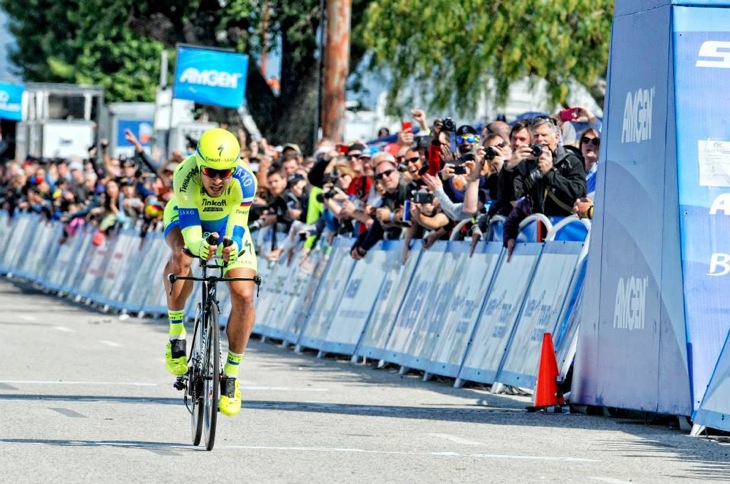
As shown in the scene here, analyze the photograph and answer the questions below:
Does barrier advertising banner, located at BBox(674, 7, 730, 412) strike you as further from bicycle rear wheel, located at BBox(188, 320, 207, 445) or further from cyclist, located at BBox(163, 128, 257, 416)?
bicycle rear wheel, located at BBox(188, 320, 207, 445)

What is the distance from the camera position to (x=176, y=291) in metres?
11.9

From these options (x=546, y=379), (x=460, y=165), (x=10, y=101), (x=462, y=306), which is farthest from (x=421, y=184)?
(x=10, y=101)

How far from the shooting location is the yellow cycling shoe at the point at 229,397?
36.3 feet

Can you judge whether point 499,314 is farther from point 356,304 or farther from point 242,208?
point 242,208

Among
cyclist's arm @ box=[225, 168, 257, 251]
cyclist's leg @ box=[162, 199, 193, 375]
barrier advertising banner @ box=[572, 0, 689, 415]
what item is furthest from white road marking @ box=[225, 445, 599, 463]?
barrier advertising banner @ box=[572, 0, 689, 415]

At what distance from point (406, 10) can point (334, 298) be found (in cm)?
1421

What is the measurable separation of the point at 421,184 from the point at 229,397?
Result: 274 inches

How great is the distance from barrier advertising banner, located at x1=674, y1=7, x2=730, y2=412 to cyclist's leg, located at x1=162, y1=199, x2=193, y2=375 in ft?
11.0

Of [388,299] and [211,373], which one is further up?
[388,299]

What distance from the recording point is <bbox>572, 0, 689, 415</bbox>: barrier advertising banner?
12758mm

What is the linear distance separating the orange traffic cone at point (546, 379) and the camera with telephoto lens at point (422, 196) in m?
3.37

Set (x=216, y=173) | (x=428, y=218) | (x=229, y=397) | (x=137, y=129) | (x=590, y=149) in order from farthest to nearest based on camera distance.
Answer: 1. (x=137, y=129)
2. (x=428, y=218)
3. (x=590, y=149)
4. (x=216, y=173)
5. (x=229, y=397)

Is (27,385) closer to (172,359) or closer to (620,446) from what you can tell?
(172,359)

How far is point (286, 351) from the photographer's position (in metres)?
20.7
